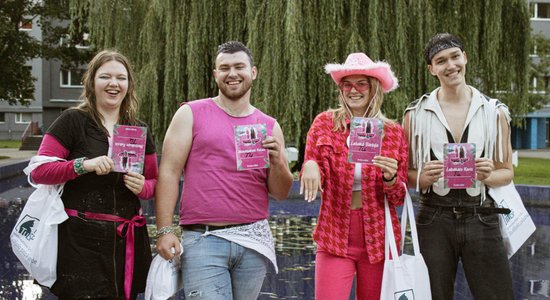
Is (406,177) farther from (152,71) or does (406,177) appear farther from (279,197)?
(152,71)

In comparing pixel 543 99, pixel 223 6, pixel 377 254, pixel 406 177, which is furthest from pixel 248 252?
pixel 543 99

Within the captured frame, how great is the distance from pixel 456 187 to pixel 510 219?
0.48 m

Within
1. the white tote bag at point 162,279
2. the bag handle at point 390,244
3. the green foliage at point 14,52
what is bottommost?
the white tote bag at point 162,279

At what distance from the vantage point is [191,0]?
527 inches

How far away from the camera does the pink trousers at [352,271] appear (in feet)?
11.9

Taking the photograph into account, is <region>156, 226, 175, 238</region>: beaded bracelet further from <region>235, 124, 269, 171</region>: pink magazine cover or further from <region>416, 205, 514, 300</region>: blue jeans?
<region>416, 205, 514, 300</region>: blue jeans

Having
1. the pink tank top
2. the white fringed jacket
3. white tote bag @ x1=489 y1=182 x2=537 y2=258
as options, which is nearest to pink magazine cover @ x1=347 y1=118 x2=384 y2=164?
the white fringed jacket

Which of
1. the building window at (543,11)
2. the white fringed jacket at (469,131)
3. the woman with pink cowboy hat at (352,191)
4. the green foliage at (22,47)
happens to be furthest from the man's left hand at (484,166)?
the building window at (543,11)

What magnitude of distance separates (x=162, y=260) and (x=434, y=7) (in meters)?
11.0

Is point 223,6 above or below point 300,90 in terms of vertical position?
above

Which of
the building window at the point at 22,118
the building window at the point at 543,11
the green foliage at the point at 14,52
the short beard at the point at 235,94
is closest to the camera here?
the short beard at the point at 235,94

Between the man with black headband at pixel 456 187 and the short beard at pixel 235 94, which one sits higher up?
the short beard at pixel 235 94

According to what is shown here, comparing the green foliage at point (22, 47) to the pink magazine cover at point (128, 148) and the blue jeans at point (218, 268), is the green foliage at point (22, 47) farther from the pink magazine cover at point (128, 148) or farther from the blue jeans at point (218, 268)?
the blue jeans at point (218, 268)

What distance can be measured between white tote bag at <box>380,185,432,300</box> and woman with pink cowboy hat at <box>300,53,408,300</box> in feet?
0.20
